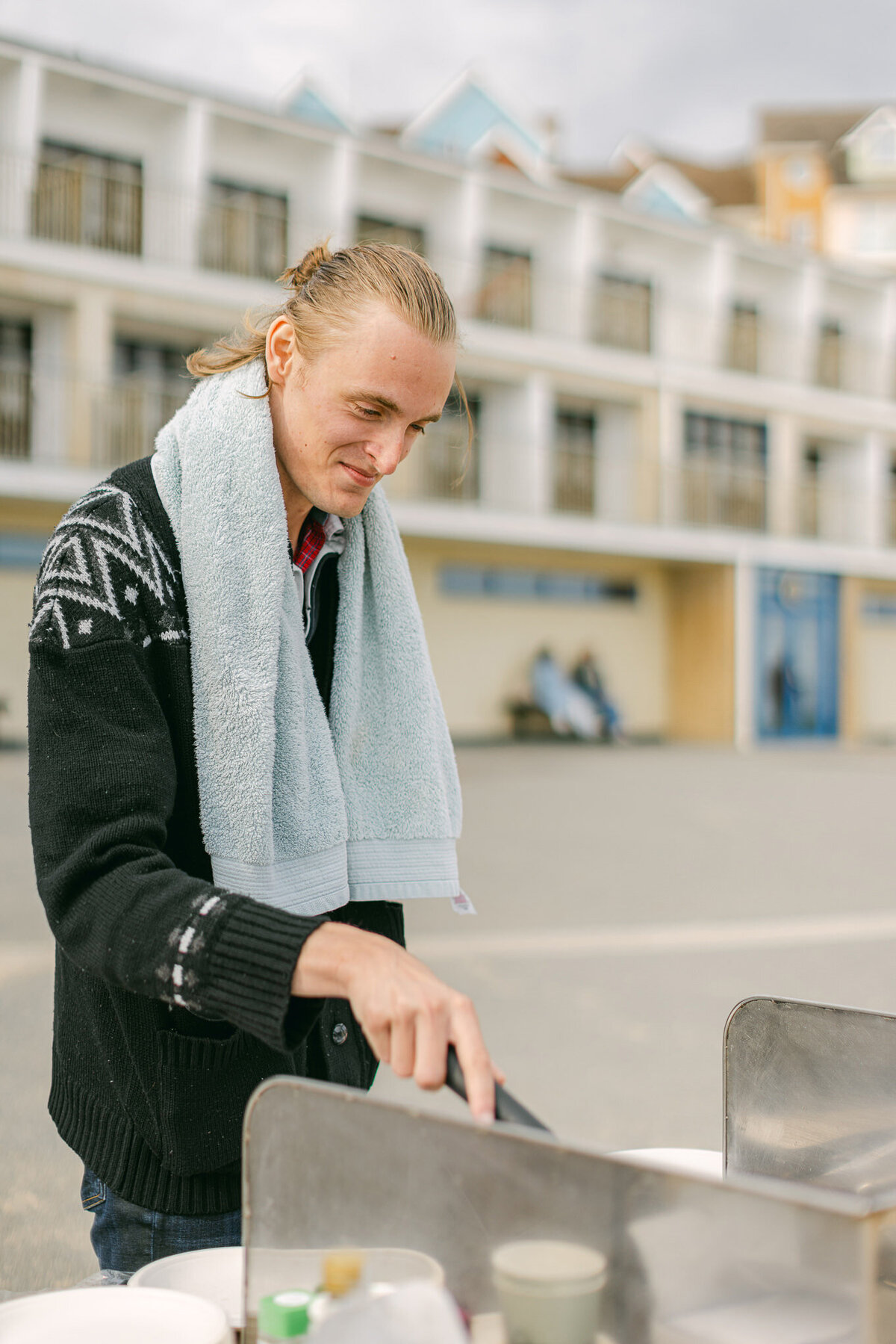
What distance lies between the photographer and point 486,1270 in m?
0.84

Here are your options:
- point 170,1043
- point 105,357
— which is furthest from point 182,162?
point 170,1043

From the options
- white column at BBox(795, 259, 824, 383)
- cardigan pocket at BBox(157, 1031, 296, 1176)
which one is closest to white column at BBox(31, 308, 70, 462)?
white column at BBox(795, 259, 824, 383)

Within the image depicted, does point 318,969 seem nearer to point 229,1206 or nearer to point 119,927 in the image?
point 119,927

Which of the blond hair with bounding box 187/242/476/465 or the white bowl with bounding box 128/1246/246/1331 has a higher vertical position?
the blond hair with bounding box 187/242/476/465

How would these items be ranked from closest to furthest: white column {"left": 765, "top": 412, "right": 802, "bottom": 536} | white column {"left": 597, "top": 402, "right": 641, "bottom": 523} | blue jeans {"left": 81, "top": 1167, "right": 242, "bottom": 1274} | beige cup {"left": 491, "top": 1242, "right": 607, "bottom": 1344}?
1. beige cup {"left": 491, "top": 1242, "right": 607, "bottom": 1344}
2. blue jeans {"left": 81, "top": 1167, "right": 242, "bottom": 1274}
3. white column {"left": 597, "top": 402, "right": 641, "bottom": 523}
4. white column {"left": 765, "top": 412, "right": 802, "bottom": 536}

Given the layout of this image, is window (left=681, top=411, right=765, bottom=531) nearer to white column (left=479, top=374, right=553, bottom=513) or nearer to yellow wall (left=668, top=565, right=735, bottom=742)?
yellow wall (left=668, top=565, right=735, bottom=742)

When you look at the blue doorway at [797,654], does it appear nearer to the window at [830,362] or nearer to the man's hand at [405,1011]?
the window at [830,362]

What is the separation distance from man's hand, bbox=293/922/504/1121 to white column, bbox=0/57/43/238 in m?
17.9

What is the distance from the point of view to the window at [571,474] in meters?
22.5

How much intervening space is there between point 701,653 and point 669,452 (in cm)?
392

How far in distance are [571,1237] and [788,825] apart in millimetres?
10052

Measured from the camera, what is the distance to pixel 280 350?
57.2 inches

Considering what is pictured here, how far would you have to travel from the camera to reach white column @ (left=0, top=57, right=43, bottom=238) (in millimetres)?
16922

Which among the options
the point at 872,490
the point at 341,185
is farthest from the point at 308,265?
the point at 872,490
